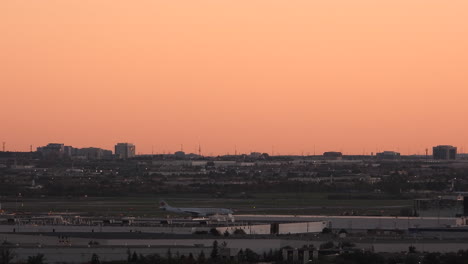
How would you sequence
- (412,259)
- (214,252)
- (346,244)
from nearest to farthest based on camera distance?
(412,259), (214,252), (346,244)

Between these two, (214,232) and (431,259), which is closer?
(431,259)

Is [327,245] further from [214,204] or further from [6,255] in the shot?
[214,204]

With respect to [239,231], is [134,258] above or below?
below

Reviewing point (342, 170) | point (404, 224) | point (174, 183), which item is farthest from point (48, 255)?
point (342, 170)

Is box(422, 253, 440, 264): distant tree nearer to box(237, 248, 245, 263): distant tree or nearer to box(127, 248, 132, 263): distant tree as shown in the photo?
box(237, 248, 245, 263): distant tree

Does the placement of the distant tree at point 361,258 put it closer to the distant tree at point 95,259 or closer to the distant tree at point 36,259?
the distant tree at point 95,259

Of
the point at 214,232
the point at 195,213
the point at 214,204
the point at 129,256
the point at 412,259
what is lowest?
the point at 412,259

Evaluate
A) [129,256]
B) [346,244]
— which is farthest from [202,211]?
[129,256]

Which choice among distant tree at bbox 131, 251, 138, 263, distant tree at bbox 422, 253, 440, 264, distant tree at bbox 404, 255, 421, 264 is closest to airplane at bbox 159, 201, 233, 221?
distant tree at bbox 404, 255, 421, 264

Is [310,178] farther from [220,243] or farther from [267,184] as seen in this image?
[220,243]
